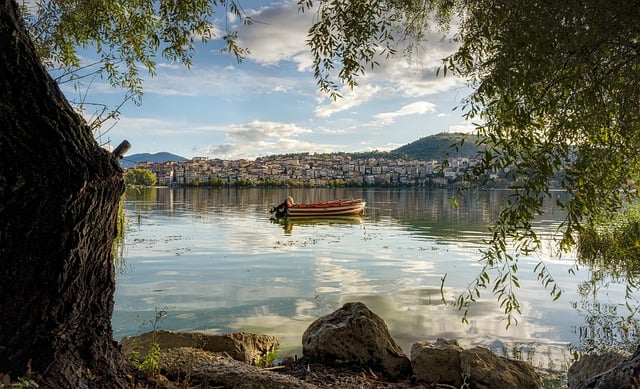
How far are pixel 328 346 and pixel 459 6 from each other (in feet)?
13.4

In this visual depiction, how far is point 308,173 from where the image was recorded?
132250 millimetres

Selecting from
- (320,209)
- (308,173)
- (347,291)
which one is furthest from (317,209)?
(308,173)

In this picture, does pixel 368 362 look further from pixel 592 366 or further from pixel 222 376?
pixel 592 366

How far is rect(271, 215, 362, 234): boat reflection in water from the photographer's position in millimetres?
27188

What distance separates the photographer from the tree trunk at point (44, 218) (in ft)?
7.70

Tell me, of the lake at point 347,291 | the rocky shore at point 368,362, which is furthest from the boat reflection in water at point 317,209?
the rocky shore at point 368,362

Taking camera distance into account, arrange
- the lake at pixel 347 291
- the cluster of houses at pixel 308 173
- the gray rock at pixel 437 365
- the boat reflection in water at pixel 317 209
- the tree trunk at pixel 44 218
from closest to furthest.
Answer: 1. the tree trunk at pixel 44 218
2. the gray rock at pixel 437 365
3. the lake at pixel 347 291
4. the boat reflection in water at pixel 317 209
5. the cluster of houses at pixel 308 173

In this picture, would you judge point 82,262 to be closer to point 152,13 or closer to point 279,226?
point 152,13

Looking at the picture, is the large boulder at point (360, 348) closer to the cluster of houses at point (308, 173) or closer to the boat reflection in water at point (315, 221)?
the boat reflection in water at point (315, 221)

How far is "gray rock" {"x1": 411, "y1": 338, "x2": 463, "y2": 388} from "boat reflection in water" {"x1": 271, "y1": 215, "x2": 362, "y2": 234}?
19892 millimetres

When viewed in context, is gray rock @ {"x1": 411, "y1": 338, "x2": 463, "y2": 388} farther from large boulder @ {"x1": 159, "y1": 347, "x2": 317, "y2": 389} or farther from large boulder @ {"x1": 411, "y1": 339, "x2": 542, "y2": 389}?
large boulder @ {"x1": 159, "y1": 347, "x2": 317, "y2": 389}

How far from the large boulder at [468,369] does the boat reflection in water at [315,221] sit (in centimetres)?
1993

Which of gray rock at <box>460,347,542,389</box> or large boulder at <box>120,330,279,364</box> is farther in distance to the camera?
large boulder at <box>120,330,279,364</box>

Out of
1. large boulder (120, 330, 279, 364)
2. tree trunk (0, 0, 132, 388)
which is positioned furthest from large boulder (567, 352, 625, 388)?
tree trunk (0, 0, 132, 388)
